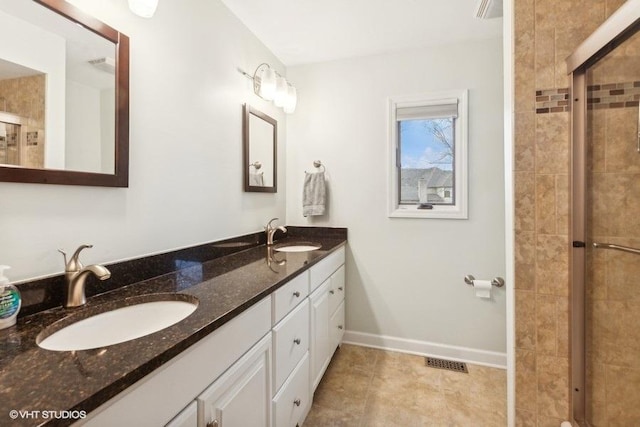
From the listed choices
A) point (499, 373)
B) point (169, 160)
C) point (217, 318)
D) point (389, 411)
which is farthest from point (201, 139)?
point (499, 373)

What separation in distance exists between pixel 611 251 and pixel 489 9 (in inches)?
54.8

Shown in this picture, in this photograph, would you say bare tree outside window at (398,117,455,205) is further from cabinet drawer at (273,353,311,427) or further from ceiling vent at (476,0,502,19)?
cabinet drawer at (273,353,311,427)

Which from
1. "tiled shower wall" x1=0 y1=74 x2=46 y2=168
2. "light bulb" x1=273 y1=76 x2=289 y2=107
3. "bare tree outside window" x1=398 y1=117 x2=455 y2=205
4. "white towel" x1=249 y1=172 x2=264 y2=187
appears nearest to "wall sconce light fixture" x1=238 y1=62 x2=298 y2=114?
"light bulb" x1=273 y1=76 x2=289 y2=107

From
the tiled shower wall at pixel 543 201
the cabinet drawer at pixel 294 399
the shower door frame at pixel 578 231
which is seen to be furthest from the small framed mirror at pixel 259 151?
the shower door frame at pixel 578 231

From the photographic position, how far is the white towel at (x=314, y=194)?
2.39m

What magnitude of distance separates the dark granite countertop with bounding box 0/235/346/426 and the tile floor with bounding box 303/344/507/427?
38.8 inches

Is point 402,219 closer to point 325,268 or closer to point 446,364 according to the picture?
point 325,268

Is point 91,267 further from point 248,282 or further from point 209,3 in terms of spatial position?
point 209,3

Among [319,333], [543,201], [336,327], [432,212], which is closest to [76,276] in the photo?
[319,333]

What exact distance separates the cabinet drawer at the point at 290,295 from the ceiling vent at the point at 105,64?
1.04m

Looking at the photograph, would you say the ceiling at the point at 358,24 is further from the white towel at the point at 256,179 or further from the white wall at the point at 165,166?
the white towel at the point at 256,179

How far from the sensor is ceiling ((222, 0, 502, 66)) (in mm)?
1785

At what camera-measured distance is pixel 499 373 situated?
6.75 ft

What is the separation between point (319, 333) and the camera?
1.75 m
